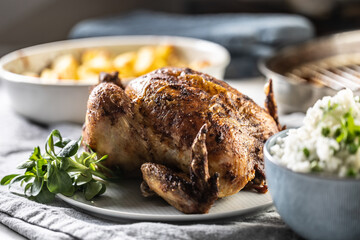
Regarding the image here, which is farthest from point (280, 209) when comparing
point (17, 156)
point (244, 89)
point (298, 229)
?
point (244, 89)

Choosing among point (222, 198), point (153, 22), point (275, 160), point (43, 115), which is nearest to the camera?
point (275, 160)

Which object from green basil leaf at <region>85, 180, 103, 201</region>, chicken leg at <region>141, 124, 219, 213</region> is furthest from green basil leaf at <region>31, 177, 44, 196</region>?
chicken leg at <region>141, 124, 219, 213</region>

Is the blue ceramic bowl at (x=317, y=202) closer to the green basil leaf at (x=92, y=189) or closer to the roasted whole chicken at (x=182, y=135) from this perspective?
the roasted whole chicken at (x=182, y=135)

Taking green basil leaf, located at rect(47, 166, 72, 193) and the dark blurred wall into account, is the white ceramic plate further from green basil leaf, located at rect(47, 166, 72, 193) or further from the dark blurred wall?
the dark blurred wall

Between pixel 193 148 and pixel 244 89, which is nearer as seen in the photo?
pixel 193 148

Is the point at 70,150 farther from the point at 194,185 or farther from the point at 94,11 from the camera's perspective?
the point at 94,11

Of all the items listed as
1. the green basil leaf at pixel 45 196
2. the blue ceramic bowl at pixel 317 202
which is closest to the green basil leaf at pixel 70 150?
the green basil leaf at pixel 45 196

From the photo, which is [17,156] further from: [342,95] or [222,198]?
[342,95]
